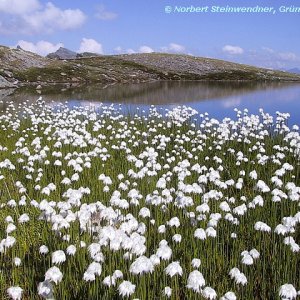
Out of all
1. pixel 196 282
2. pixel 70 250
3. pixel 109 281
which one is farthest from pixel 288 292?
pixel 70 250

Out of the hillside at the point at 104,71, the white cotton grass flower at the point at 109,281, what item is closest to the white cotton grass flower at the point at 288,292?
the white cotton grass flower at the point at 109,281

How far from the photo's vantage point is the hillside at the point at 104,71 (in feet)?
240

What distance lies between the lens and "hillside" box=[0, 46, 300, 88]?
73.1 metres

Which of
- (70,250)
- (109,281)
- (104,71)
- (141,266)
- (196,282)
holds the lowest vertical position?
(109,281)

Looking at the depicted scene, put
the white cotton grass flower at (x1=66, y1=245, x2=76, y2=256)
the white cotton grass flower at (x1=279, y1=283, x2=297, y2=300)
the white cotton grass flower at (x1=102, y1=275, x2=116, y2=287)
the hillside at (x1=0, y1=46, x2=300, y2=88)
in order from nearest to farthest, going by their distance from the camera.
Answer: the white cotton grass flower at (x1=279, y1=283, x2=297, y2=300)
the white cotton grass flower at (x1=102, y1=275, x2=116, y2=287)
the white cotton grass flower at (x1=66, y1=245, x2=76, y2=256)
the hillside at (x1=0, y1=46, x2=300, y2=88)

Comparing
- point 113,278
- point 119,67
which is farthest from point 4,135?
point 119,67

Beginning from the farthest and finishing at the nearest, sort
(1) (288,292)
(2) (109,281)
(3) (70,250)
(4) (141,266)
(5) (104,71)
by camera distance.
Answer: (5) (104,71) < (3) (70,250) < (2) (109,281) < (4) (141,266) < (1) (288,292)

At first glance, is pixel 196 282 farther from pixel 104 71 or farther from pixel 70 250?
pixel 104 71

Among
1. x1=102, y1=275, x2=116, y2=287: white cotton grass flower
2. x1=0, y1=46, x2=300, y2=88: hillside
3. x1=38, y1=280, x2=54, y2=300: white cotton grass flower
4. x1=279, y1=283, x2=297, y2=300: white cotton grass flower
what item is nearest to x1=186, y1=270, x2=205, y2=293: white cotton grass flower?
x1=279, y1=283, x2=297, y2=300: white cotton grass flower

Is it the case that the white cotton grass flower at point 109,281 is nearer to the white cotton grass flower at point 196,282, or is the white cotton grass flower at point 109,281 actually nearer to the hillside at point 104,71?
the white cotton grass flower at point 196,282

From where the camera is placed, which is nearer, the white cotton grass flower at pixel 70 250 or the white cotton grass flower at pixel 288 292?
the white cotton grass flower at pixel 288 292

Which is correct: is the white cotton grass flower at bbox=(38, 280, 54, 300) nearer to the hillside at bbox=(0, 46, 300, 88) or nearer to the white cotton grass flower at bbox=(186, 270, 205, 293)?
the white cotton grass flower at bbox=(186, 270, 205, 293)

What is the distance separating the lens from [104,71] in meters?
89.7

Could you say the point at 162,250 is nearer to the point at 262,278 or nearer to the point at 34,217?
the point at 262,278
